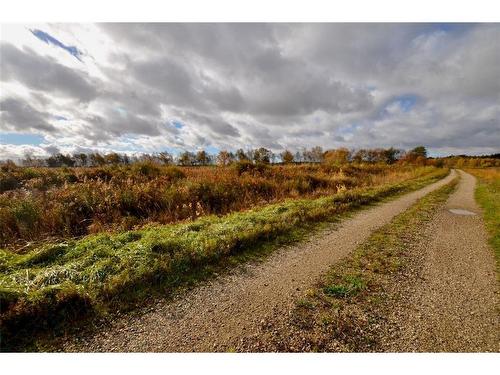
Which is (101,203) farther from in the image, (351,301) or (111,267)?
(351,301)

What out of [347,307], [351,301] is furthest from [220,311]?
[351,301]

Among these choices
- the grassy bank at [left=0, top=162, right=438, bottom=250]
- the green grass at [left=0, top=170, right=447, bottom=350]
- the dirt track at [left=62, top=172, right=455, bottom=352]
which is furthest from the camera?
the grassy bank at [left=0, top=162, right=438, bottom=250]

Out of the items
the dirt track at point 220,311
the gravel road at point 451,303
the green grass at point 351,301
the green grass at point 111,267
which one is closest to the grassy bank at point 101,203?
the green grass at point 111,267

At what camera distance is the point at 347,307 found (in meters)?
3.89

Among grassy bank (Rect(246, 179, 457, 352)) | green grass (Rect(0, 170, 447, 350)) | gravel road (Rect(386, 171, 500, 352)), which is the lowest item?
gravel road (Rect(386, 171, 500, 352))

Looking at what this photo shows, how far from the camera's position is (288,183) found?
54.4 feet

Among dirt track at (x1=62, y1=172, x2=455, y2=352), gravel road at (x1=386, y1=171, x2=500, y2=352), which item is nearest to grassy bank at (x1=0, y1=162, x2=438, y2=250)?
dirt track at (x1=62, y1=172, x2=455, y2=352)

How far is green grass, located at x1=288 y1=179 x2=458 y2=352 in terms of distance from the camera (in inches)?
128

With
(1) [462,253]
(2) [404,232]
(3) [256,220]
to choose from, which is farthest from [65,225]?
(1) [462,253]

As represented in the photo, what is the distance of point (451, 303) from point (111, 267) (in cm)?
567

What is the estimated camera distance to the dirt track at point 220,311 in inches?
125

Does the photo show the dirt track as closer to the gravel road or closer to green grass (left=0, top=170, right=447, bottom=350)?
green grass (left=0, top=170, right=447, bottom=350)

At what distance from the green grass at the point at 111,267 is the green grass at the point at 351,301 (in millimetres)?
1780

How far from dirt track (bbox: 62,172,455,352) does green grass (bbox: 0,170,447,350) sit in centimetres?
46
